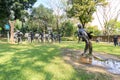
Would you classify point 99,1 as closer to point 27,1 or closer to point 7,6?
point 27,1

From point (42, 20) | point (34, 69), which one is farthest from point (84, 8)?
point (34, 69)

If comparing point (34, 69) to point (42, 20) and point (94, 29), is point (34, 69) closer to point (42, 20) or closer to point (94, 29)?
point (42, 20)

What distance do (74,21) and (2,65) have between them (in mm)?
46453

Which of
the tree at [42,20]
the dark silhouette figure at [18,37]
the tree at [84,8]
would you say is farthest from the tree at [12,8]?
the tree at [42,20]

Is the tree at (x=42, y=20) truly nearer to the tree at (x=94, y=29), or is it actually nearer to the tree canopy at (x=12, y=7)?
the tree at (x=94, y=29)

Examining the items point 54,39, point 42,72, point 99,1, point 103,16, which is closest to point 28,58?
point 42,72

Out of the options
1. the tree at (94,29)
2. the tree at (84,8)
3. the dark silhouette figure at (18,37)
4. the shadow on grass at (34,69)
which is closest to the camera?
the shadow on grass at (34,69)

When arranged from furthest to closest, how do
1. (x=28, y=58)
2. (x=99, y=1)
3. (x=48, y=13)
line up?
(x=48, y=13) < (x=99, y=1) < (x=28, y=58)

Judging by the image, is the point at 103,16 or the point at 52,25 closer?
the point at 103,16

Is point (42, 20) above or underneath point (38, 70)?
above

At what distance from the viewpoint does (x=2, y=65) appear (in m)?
8.55

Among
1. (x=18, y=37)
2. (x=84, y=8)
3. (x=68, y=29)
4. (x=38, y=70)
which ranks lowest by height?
(x=38, y=70)

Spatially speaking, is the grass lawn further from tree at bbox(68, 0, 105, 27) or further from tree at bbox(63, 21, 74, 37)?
tree at bbox(63, 21, 74, 37)

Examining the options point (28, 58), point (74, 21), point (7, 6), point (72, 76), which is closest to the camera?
point (72, 76)
